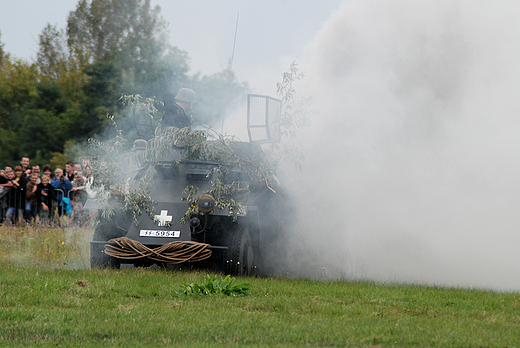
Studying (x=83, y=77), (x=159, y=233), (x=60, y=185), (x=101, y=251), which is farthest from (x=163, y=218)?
(x=83, y=77)

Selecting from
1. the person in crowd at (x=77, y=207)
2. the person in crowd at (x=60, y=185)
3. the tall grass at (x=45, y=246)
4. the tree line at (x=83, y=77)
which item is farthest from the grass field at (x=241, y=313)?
the tree line at (x=83, y=77)

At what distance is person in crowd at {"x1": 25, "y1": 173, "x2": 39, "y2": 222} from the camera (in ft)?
49.9

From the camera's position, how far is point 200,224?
342 inches

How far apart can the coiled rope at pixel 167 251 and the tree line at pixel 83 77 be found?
572 inches

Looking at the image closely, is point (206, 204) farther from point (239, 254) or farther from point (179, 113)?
point (179, 113)

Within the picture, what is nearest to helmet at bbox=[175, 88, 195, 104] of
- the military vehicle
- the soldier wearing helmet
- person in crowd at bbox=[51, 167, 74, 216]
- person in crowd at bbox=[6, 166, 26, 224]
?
the soldier wearing helmet

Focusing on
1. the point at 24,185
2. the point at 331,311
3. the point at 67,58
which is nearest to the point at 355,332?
the point at 331,311

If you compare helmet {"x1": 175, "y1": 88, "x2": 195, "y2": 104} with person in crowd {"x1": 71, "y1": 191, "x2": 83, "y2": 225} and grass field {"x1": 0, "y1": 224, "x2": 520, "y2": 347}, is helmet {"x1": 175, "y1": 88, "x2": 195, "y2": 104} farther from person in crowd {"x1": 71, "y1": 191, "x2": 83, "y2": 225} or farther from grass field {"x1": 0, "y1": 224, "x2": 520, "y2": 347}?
person in crowd {"x1": 71, "y1": 191, "x2": 83, "y2": 225}

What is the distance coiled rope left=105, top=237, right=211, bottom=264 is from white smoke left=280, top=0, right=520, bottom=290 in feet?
8.38

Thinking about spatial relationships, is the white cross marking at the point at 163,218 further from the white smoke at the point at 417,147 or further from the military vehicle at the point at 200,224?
the white smoke at the point at 417,147

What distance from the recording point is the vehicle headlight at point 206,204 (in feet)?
27.6

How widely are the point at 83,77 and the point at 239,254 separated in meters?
33.1

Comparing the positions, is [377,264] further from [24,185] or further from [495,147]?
[24,185]

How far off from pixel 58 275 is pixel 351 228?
491cm
